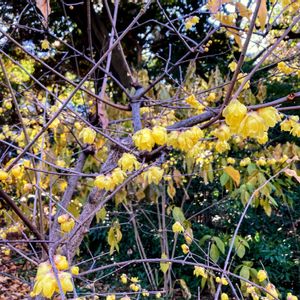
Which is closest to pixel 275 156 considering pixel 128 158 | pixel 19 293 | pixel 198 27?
pixel 128 158

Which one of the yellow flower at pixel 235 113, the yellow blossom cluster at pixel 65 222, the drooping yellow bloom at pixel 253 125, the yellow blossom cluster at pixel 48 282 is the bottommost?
the yellow blossom cluster at pixel 65 222

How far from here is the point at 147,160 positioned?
4.40 ft

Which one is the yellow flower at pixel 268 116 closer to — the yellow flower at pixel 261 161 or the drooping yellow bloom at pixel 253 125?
the drooping yellow bloom at pixel 253 125

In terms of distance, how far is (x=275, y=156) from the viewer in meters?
2.60

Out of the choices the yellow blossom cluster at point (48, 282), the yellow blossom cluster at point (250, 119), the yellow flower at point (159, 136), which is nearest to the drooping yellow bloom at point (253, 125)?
the yellow blossom cluster at point (250, 119)

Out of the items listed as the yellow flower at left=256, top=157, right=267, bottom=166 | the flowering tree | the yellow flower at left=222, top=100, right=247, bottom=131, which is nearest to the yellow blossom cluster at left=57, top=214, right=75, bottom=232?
the flowering tree

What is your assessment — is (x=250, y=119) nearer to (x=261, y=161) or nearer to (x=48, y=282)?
(x=48, y=282)

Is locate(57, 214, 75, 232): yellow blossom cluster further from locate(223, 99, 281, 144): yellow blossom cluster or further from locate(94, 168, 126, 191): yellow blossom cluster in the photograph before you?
locate(223, 99, 281, 144): yellow blossom cluster

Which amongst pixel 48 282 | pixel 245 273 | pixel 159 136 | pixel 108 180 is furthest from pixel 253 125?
pixel 245 273

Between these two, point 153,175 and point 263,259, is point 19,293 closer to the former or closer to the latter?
point 263,259

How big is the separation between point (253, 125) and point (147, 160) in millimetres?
659

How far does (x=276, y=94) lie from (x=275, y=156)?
132cm

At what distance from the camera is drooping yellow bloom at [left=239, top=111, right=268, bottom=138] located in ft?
2.36

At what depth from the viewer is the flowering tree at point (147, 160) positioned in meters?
1.19
